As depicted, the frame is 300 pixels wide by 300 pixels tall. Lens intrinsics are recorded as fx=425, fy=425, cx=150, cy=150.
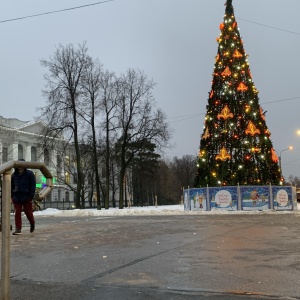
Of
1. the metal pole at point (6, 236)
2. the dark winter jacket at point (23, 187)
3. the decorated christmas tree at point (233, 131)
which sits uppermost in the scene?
the decorated christmas tree at point (233, 131)

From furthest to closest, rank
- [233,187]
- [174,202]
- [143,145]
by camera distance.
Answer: [174,202] < [143,145] < [233,187]

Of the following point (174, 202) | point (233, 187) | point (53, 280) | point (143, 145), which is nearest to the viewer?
point (53, 280)

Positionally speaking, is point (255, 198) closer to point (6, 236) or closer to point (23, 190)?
point (23, 190)

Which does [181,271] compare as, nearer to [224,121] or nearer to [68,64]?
[224,121]

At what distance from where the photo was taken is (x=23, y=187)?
32.7 feet

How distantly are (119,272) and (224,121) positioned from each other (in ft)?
78.6

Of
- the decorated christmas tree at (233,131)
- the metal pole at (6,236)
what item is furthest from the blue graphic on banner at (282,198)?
the metal pole at (6,236)

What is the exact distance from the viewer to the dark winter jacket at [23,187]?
9.80 metres

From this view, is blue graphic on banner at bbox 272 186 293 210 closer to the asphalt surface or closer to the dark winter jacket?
the asphalt surface

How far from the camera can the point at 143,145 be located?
46500 mm

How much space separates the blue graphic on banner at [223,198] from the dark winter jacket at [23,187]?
18520mm

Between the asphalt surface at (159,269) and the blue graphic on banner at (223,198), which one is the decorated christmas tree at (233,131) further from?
the asphalt surface at (159,269)

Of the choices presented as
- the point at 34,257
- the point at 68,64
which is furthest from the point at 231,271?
the point at 68,64

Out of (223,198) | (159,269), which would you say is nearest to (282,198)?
(223,198)
